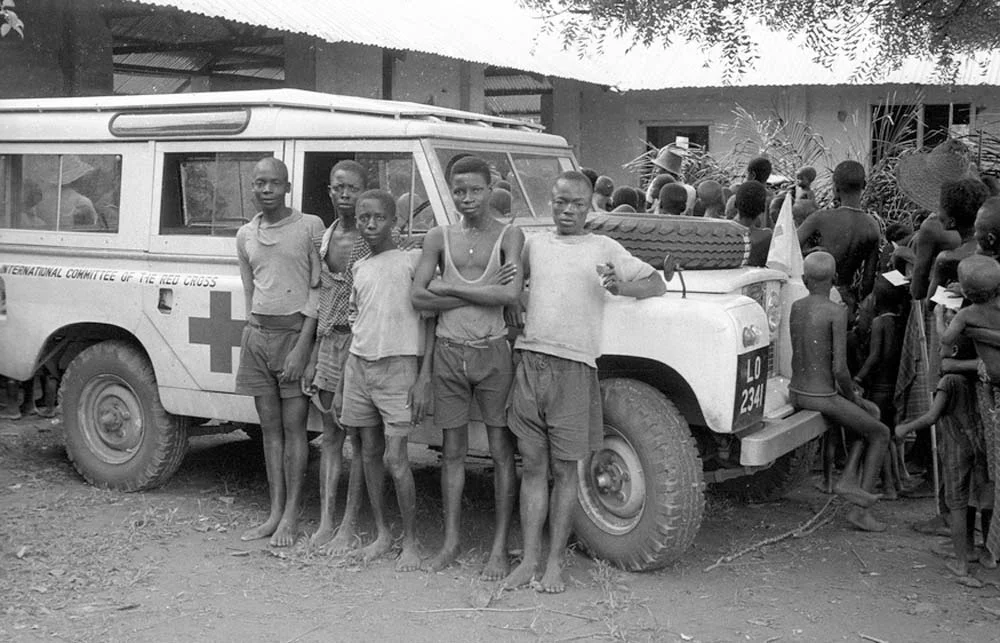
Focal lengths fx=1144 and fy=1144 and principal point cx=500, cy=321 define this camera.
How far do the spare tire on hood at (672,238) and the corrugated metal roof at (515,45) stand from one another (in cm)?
459

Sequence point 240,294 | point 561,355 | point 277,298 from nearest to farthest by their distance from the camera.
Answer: point 561,355 → point 277,298 → point 240,294

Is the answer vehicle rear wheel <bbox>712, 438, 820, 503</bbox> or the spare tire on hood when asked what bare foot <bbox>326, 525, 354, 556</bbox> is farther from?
vehicle rear wheel <bbox>712, 438, 820, 503</bbox>

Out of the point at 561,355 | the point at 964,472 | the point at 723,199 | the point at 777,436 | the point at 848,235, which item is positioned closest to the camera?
the point at 561,355

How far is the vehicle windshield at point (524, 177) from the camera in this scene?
573 centimetres

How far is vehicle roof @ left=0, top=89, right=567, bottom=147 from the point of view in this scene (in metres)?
5.40

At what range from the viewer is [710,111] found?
58.6 ft

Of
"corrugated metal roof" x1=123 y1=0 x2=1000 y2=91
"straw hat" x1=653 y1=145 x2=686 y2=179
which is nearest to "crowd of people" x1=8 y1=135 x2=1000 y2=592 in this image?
"corrugated metal roof" x1=123 y1=0 x2=1000 y2=91

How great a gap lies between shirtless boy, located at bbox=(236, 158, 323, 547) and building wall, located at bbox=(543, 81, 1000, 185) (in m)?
11.5

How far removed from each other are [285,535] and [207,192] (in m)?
1.78

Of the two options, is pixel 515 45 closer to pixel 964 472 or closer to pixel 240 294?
pixel 240 294

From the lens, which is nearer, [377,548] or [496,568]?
[496,568]

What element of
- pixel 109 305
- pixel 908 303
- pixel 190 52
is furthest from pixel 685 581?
pixel 190 52

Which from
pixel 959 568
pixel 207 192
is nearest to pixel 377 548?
pixel 207 192

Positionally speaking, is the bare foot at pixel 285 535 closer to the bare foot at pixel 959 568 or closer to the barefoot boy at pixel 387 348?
the barefoot boy at pixel 387 348
